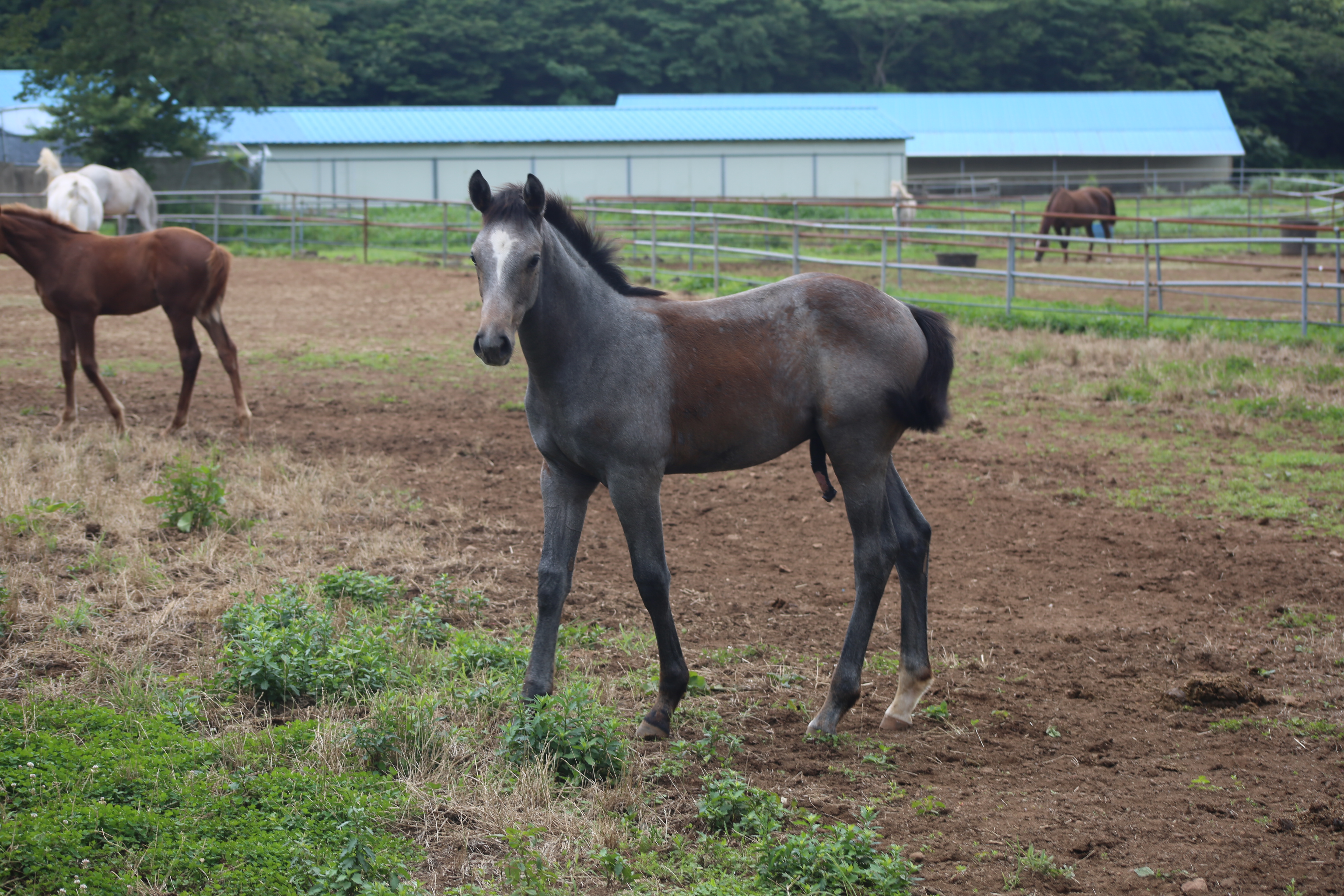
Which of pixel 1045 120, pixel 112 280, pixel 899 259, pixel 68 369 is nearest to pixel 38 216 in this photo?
pixel 112 280

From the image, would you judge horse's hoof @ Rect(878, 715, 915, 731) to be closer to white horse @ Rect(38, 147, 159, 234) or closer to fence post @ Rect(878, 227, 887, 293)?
fence post @ Rect(878, 227, 887, 293)

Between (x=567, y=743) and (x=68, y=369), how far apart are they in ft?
21.4

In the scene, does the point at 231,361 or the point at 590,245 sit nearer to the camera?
the point at 590,245

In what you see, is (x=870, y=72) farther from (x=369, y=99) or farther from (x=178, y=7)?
(x=178, y=7)

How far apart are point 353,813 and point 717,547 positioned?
3.48 meters

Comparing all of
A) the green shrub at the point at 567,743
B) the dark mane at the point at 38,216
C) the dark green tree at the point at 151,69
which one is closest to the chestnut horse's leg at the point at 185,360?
the dark mane at the point at 38,216

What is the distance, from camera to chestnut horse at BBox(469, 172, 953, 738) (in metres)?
3.78

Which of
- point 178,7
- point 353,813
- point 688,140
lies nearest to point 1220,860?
point 353,813

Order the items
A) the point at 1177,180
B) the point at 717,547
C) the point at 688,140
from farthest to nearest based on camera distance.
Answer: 1. the point at 1177,180
2. the point at 688,140
3. the point at 717,547

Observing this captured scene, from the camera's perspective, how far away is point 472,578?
18.2ft

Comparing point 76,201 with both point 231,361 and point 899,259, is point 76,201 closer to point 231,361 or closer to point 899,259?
point 231,361

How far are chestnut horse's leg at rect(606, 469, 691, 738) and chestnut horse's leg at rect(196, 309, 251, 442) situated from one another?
5367 millimetres

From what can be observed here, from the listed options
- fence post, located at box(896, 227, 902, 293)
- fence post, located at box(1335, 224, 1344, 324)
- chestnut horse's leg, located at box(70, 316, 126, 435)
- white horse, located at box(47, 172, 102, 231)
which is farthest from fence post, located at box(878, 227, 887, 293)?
white horse, located at box(47, 172, 102, 231)

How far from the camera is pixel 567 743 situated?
3527 mm
